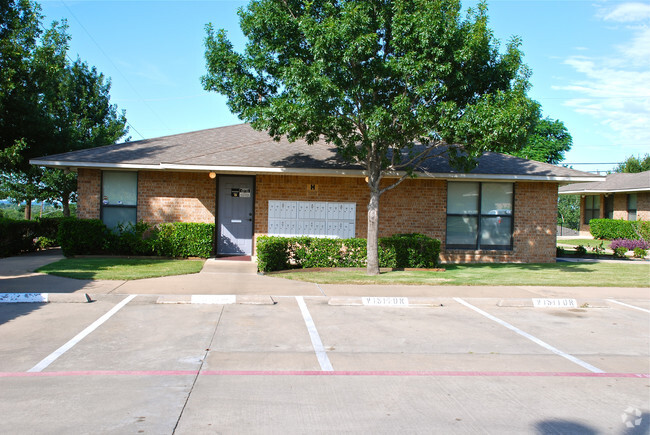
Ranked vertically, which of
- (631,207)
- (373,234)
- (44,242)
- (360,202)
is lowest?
(44,242)

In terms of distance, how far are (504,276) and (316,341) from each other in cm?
768

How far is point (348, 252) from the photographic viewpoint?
542 inches

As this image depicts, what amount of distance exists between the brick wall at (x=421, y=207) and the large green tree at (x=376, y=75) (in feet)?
10.4

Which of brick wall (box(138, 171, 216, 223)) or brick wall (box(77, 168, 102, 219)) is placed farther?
brick wall (box(138, 171, 216, 223))

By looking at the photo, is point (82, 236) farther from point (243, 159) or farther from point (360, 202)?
point (360, 202)

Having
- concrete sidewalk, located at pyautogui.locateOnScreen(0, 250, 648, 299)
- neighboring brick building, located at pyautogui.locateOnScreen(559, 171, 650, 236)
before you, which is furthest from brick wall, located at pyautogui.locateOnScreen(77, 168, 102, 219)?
neighboring brick building, located at pyautogui.locateOnScreen(559, 171, 650, 236)

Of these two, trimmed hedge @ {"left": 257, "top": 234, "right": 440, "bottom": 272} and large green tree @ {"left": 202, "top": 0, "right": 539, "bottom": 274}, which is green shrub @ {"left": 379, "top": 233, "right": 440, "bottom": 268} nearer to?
trimmed hedge @ {"left": 257, "top": 234, "right": 440, "bottom": 272}

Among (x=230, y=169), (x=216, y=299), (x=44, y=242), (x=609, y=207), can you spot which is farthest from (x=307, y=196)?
(x=609, y=207)

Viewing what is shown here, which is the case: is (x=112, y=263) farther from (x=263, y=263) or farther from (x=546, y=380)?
(x=546, y=380)

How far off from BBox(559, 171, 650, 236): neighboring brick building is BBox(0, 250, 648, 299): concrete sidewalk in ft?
62.0

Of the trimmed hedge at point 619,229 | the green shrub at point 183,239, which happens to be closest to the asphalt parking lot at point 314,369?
the green shrub at point 183,239

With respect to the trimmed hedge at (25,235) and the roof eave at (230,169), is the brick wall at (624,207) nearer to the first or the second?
the roof eave at (230,169)

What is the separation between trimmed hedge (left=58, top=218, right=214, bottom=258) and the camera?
1466 cm

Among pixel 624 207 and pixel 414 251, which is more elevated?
pixel 624 207
